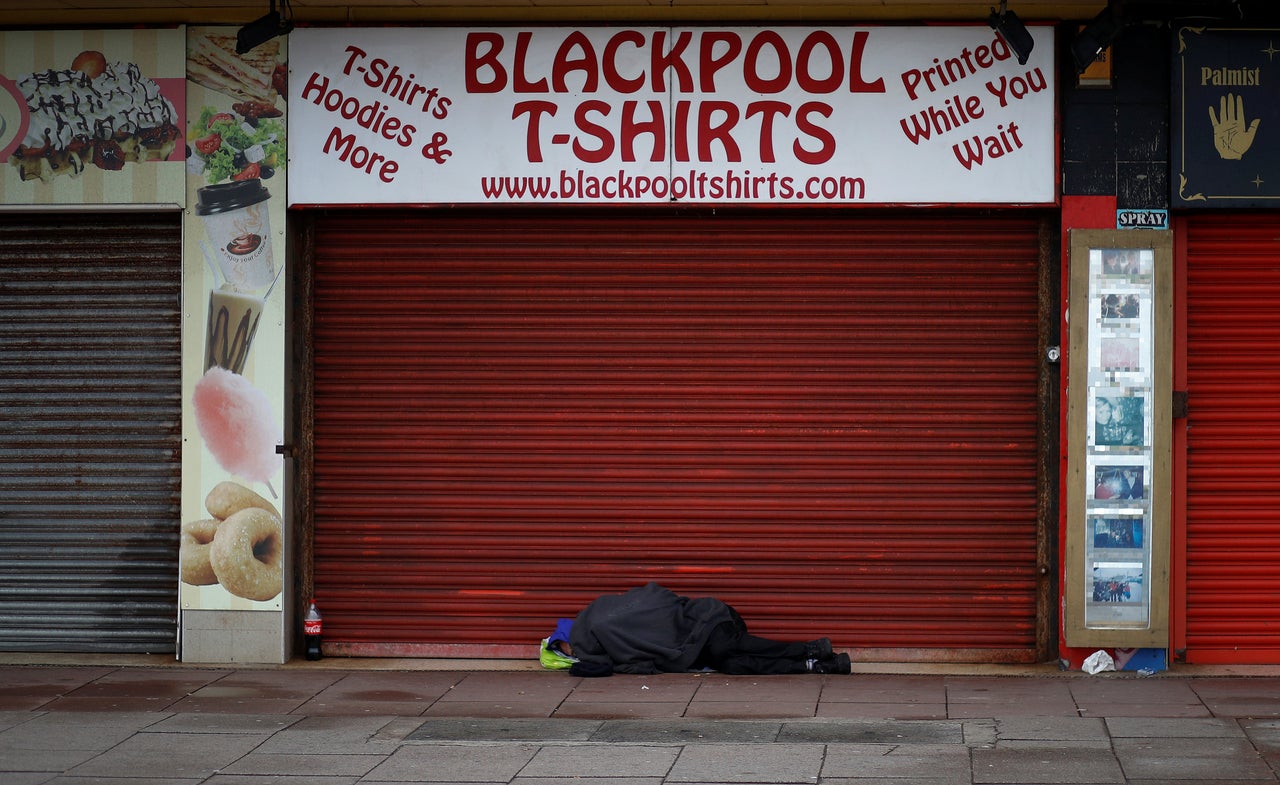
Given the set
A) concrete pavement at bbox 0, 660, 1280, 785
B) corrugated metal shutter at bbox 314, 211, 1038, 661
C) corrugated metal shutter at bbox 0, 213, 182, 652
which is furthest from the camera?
corrugated metal shutter at bbox 0, 213, 182, 652

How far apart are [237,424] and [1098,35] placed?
19.3 feet

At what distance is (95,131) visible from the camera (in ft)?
33.3

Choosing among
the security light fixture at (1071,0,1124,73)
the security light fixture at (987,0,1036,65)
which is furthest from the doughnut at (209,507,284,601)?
the security light fixture at (1071,0,1124,73)

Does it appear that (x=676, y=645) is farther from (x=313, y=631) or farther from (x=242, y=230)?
(x=242, y=230)

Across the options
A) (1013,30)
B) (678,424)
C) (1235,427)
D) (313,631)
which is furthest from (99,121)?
(1235,427)

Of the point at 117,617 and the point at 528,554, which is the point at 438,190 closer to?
the point at 528,554

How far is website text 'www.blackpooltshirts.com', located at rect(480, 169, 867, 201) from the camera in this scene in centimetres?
980

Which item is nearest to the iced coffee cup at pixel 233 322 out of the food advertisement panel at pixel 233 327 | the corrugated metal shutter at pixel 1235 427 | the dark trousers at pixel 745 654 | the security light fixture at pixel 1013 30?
the food advertisement panel at pixel 233 327

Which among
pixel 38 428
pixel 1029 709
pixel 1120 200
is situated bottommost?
pixel 1029 709

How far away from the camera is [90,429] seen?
1040 centimetres

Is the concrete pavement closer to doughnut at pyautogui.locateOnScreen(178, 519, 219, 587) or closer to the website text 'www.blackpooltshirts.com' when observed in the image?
doughnut at pyautogui.locateOnScreen(178, 519, 219, 587)

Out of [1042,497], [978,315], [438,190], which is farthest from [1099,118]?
[438,190]

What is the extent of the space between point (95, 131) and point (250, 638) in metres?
3.47

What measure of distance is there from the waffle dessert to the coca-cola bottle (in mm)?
3139
